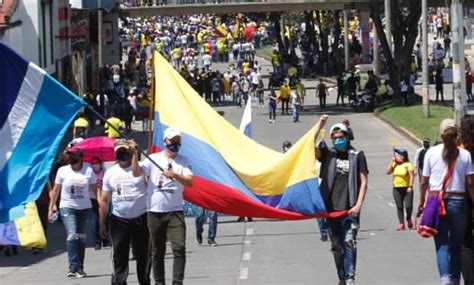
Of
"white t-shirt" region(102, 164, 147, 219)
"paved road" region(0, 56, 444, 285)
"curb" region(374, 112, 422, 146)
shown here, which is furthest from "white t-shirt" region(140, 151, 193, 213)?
"curb" region(374, 112, 422, 146)

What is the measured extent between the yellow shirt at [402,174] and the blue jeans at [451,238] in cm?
1172

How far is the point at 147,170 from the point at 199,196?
1.18 meters

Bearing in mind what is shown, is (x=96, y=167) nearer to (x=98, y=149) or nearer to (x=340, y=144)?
(x=98, y=149)

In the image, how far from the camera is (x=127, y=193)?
578 inches

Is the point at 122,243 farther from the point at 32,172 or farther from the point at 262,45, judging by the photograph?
the point at 262,45

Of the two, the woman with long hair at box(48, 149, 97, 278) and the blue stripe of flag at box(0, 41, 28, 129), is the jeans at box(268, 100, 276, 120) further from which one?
the blue stripe of flag at box(0, 41, 28, 129)

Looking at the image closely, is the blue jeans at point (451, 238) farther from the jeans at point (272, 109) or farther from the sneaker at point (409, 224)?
the jeans at point (272, 109)

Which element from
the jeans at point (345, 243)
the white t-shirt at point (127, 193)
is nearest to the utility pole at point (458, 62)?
the jeans at point (345, 243)

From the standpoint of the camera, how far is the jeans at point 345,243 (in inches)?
587

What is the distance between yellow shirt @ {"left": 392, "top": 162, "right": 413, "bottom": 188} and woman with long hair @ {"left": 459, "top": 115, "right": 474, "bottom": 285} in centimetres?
1156

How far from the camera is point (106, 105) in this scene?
5159cm

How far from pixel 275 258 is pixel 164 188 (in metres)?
6.25

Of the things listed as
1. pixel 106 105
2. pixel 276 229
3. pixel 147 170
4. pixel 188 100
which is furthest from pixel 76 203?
pixel 106 105

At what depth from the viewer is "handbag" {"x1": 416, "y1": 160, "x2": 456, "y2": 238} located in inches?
519
